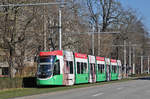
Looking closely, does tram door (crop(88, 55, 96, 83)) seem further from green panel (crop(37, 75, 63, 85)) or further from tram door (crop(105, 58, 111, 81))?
green panel (crop(37, 75, 63, 85))

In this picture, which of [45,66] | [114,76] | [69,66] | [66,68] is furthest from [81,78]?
[114,76]

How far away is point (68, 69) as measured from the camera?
32469 mm

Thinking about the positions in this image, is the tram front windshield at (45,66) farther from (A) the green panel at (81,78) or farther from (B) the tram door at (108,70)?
(B) the tram door at (108,70)

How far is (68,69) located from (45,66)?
10.6 ft

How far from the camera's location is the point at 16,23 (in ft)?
107

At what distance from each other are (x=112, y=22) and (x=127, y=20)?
9.27 ft

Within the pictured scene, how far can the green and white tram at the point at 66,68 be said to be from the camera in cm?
2972

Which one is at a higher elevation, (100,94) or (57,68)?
(57,68)

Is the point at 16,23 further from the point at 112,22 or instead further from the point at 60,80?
the point at 112,22

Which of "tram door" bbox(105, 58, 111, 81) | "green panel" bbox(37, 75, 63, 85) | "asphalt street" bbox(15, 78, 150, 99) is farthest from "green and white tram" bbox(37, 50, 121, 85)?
"asphalt street" bbox(15, 78, 150, 99)

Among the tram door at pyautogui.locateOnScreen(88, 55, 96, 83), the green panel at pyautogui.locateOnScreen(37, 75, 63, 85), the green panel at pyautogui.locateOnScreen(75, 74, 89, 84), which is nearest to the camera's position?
the green panel at pyautogui.locateOnScreen(37, 75, 63, 85)

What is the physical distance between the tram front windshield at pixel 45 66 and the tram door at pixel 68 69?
6.38 feet

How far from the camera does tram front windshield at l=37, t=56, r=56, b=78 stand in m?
29.6

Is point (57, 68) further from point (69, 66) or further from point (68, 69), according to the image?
point (69, 66)
